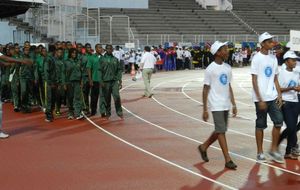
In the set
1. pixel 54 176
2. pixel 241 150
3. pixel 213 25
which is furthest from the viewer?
pixel 213 25

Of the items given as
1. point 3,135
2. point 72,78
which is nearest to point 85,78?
point 72,78

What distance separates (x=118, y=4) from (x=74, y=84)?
38684 mm

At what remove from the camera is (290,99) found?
31.4ft

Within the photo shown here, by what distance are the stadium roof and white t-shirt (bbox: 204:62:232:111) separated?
1471 cm

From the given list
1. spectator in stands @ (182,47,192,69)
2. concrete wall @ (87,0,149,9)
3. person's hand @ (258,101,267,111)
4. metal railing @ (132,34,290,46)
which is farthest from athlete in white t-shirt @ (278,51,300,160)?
concrete wall @ (87,0,149,9)

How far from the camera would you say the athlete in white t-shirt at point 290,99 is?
951cm

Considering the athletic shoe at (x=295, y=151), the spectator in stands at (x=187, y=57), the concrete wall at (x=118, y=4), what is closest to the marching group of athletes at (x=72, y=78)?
the athletic shoe at (x=295, y=151)

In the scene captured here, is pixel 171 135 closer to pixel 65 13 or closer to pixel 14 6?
pixel 14 6

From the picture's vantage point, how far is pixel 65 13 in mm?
36062

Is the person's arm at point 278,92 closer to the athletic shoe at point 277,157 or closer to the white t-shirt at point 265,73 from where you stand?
the white t-shirt at point 265,73

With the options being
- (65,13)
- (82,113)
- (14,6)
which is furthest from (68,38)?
(82,113)

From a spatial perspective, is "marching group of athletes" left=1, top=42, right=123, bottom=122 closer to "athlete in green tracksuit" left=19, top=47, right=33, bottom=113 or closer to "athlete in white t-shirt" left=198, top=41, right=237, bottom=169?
"athlete in green tracksuit" left=19, top=47, right=33, bottom=113

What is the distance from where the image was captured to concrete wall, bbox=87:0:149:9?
50844 mm

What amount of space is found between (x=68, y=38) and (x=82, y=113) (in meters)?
21.1
